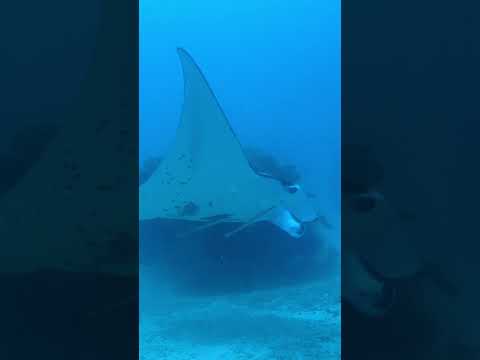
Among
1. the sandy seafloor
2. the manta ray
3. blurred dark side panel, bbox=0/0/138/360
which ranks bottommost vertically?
the sandy seafloor

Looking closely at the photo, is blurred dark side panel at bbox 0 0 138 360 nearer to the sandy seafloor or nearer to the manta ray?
the manta ray

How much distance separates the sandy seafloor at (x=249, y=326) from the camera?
3205 millimetres

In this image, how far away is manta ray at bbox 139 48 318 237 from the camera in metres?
2.71

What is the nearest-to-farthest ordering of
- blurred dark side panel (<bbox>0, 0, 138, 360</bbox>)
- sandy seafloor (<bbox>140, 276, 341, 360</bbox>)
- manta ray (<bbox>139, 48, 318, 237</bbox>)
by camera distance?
blurred dark side panel (<bbox>0, 0, 138, 360</bbox>) → manta ray (<bbox>139, 48, 318, 237</bbox>) → sandy seafloor (<bbox>140, 276, 341, 360</bbox>)

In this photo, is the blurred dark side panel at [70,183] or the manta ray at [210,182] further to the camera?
the manta ray at [210,182]

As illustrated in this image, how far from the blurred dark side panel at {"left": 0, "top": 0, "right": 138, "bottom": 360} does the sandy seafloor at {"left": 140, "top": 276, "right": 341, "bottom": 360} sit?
2429 mm

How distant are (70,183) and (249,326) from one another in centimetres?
339

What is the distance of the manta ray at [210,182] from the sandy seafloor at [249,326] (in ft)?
3.42
